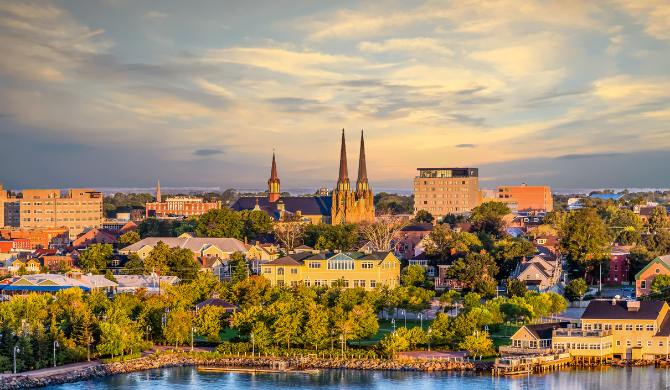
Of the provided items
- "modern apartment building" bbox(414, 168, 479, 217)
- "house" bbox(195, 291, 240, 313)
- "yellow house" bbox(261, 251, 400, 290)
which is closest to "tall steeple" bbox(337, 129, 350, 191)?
"modern apartment building" bbox(414, 168, 479, 217)

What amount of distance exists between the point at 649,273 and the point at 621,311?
24.2 m

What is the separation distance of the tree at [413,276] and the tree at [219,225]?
36159mm

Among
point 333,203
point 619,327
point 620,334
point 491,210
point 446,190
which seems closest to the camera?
point 619,327

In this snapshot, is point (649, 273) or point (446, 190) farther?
point (446, 190)

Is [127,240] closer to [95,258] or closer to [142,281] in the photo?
[95,258]

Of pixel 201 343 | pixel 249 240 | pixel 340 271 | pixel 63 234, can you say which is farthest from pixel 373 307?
pixel 63 234

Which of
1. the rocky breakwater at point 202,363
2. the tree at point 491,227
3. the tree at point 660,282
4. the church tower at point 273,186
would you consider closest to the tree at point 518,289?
the tree at point 660,282

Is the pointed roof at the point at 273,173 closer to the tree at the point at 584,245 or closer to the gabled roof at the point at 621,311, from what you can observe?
the tree at the point at 584,245

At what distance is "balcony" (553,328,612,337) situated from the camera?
167ft

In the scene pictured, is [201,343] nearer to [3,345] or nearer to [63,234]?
[3,345]

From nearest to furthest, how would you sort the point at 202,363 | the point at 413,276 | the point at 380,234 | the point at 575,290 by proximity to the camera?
the point at 202,363 → the point at 575,290 → the point at 413,276 → the point at 380,234

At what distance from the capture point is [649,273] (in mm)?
73438

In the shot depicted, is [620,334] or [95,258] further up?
[95,258]

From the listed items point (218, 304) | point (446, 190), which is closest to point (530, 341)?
point (218, 304)
